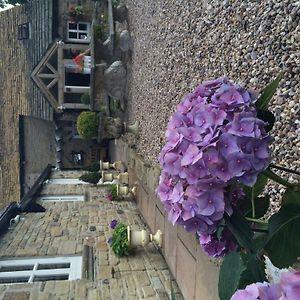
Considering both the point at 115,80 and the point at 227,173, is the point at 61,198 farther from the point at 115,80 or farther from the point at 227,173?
the point at 227,173

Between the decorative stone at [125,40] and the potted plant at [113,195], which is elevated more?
the decorative stone at [125,40]

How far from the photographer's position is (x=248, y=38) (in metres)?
5.66

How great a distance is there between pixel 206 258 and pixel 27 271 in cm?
329

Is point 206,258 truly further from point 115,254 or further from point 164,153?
point 164,153

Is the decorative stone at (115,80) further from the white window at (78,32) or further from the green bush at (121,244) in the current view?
the green bush at (121,244)

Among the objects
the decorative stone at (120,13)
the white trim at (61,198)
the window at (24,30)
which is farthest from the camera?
the window at (24,30)

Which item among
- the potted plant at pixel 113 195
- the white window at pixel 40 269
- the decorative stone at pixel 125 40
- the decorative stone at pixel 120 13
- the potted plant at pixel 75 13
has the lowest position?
the white window at pixel 40 269

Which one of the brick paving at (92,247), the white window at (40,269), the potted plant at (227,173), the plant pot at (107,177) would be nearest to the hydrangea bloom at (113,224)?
the brick paving at (92,247)

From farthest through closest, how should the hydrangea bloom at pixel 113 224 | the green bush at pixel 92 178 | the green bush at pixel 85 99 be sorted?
1. the green bush at pixel 85 99
2. the green bush at pixel 92 178
3. the hydrangea bloom at pixel 113 224

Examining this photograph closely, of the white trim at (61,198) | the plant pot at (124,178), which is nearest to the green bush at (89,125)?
the plant pot at (124,178)

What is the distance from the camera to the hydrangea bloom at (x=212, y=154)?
6.91 ft

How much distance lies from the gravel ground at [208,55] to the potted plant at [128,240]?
207 cm

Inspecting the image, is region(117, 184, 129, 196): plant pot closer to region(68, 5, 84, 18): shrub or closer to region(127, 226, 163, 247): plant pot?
region(127, 226, 163, 247): plant pot

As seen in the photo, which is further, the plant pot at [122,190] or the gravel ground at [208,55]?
the plant pot at [122,190]
